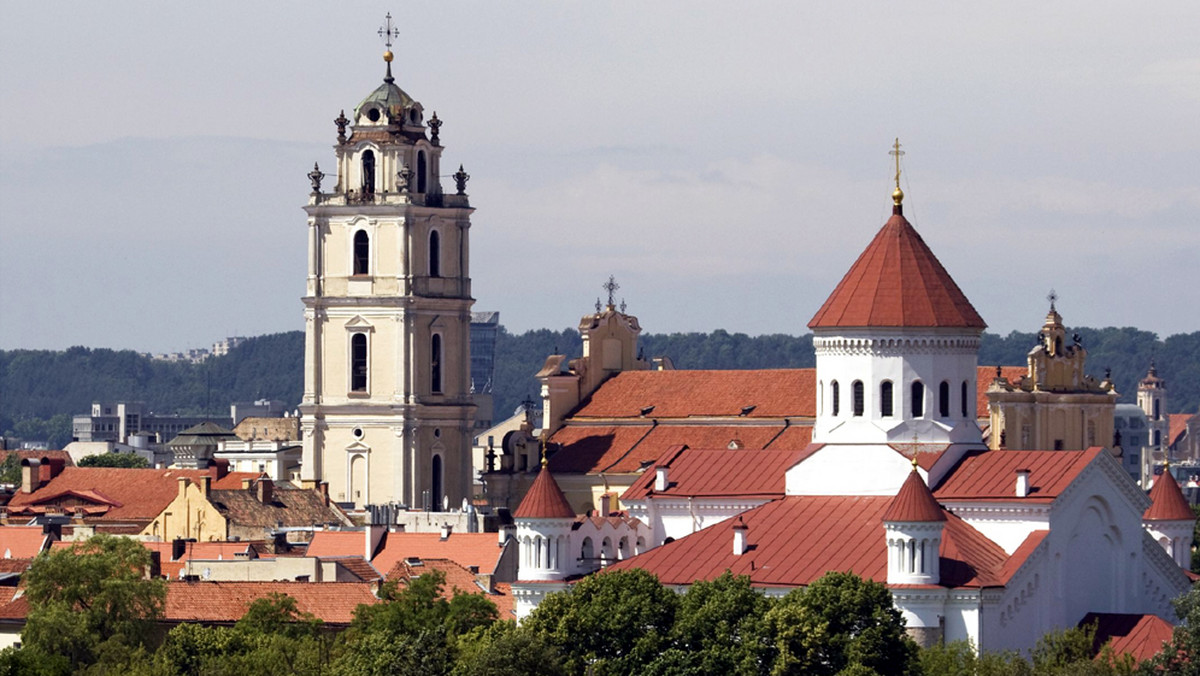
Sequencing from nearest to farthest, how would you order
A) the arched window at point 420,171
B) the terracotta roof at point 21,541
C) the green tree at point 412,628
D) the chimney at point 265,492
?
the green tree at point 412,628, the terracotta roof at point 21,541, the chimney at point 265,492, the arched window at point 420,171

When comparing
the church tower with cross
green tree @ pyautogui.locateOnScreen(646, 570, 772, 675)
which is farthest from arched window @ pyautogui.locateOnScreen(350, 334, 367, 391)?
green tree @ pyautogui.locateOnScreen(646, 570, 772, 675)

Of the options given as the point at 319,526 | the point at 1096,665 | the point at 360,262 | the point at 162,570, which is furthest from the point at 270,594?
the point at 360,262

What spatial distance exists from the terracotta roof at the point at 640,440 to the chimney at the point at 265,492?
12957 millimetres

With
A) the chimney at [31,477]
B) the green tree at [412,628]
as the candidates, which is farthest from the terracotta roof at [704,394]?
the chimney at [31,477]

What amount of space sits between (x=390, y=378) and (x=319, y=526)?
372 inches

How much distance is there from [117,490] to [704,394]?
A: 32.3 metres

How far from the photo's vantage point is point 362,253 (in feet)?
465

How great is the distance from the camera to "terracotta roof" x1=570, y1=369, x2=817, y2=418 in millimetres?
124750

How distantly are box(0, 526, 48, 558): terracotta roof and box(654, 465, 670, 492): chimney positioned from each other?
27.5 m

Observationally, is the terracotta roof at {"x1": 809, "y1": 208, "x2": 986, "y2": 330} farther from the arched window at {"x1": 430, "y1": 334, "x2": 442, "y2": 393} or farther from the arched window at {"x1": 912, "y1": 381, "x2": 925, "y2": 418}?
the arched window at {"x1": 430, "y1": 334, "x2": 442, "y2": 393}

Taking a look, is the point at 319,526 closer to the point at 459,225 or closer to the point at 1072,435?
the point at 459,225

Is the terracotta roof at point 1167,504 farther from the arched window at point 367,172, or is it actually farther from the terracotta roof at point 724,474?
the arched window at point 367,172

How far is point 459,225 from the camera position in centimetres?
14362

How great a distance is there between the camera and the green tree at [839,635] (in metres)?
79.1
